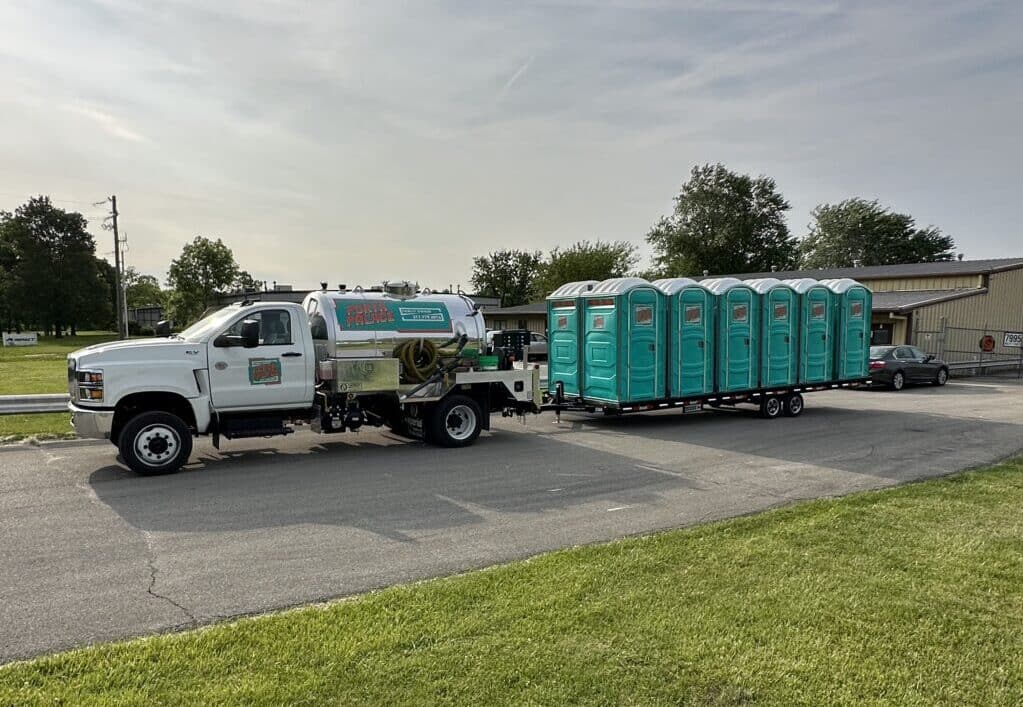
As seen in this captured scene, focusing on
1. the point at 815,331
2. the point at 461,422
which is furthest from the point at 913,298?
the point at 461,422

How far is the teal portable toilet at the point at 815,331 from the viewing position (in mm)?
15281

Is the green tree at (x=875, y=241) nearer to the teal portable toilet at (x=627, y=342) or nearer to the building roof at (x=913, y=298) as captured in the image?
the building roof at (x=913, y=298)

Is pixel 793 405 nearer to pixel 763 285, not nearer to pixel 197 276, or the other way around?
pixel 763 285

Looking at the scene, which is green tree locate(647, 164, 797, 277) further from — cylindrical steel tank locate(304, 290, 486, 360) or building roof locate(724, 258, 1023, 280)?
cylindrical steel tank locate(304, 290, 486, 360)

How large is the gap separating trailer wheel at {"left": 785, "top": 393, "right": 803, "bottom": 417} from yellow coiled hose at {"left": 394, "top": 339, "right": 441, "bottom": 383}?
27.7 ft

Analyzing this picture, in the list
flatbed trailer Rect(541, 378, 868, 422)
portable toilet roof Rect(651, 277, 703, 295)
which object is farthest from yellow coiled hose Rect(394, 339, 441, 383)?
portable toilet roof Rect(651, 277, 703, 295)

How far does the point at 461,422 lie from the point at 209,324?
4.20m

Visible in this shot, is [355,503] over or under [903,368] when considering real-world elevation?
under

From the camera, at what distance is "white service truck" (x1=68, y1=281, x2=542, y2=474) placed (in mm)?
8641

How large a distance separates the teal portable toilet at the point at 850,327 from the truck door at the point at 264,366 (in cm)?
1212

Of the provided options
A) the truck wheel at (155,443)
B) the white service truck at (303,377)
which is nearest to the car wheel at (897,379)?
the white service truck at (303,377)

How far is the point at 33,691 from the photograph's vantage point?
339 centimetres

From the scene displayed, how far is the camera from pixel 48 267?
255 feet

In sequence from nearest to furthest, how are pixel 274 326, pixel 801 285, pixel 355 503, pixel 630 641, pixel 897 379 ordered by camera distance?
pixel 630 641, pixel 355 503, pixel 274 326, pixel 801 285, pixel 897 379
